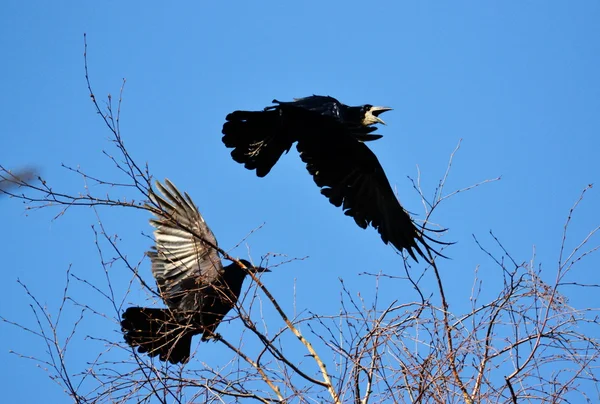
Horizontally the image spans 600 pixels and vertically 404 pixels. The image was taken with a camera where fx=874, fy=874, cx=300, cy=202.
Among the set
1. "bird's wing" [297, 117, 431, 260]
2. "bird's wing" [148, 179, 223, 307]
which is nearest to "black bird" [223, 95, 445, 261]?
"bird's wing" [297, 117, 431, 260]

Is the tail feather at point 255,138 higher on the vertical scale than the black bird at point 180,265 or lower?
higher

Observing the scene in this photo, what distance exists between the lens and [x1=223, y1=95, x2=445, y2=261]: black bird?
23.5ft

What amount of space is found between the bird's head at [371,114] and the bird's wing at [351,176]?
0.24 meters

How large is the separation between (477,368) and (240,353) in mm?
1193

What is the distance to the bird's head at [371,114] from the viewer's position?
727 cm

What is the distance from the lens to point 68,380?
13.9 ft

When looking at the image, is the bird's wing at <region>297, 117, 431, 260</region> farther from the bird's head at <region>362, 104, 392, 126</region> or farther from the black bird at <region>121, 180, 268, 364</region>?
the black bird at <region>121, 180, 268, 364</region>

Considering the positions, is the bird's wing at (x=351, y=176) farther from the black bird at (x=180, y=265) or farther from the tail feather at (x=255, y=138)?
the black bird at (x=180, y=265)

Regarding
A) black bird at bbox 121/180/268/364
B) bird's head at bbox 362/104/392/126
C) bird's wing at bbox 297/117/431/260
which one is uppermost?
bird's head at bbox 362/104/392/126

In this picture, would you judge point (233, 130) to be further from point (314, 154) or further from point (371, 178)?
point (371, 178)

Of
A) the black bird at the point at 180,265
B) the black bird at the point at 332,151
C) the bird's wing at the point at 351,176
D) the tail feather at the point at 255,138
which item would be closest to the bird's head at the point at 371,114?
the black bird at the point at 332,151

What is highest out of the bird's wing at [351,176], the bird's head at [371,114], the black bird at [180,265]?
the bird's head at [371,114]

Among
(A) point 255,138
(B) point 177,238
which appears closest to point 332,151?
(A) point 255,138

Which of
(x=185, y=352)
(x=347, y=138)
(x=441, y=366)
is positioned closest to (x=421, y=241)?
(x=347, y=138)
